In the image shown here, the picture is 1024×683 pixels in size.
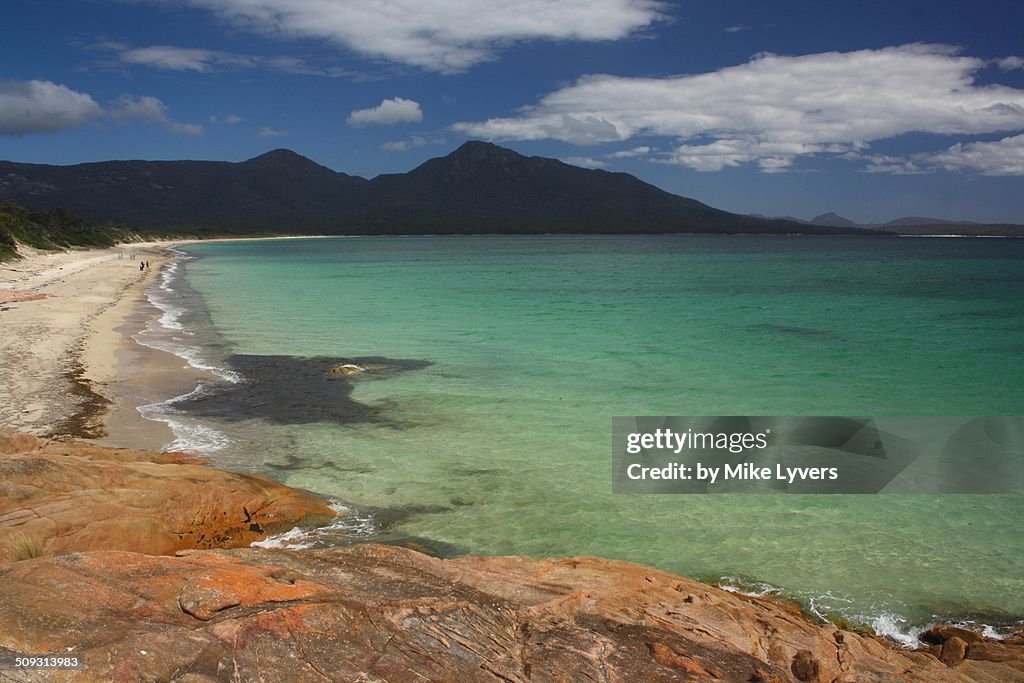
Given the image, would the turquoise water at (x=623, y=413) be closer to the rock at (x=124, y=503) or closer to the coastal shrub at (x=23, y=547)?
the rock at (x=124, y=503)

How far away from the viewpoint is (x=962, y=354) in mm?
24141

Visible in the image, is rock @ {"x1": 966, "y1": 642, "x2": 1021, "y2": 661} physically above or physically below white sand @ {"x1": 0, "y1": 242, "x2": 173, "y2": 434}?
below

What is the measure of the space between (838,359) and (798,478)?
42.0 feet

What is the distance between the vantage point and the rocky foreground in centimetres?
461

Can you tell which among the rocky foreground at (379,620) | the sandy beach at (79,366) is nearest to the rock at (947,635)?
the rocky foreground at (379,620)

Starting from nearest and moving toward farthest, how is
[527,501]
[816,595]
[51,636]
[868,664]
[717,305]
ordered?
[51,636], [868,664], [816,595], [527,501], [717,305]

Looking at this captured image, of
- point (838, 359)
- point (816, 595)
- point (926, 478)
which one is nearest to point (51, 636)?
point (816, 595)

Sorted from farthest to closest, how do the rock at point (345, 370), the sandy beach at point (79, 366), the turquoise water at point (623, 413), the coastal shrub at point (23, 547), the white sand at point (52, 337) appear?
the rock at point (345, 370) < the white sand at point (52, 337) < the sandy beach at point (79, 366) < the turquoise water at point (623, 413) < the coastal shrub at point (23, 547)

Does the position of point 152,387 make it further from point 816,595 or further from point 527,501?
point 816,595

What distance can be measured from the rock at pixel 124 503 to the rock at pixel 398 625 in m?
1.66

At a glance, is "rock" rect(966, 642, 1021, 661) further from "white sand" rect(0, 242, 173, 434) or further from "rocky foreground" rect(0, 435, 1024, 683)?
"white sand" rect(0, 242, 173, 434)

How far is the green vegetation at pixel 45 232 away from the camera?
5848 centimetres

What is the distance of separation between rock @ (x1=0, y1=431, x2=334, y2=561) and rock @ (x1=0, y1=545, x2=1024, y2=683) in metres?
1.66

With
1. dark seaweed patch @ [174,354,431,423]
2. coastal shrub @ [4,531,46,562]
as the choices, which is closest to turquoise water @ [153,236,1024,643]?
dark seaweed patch @ [174,354,431,423]
